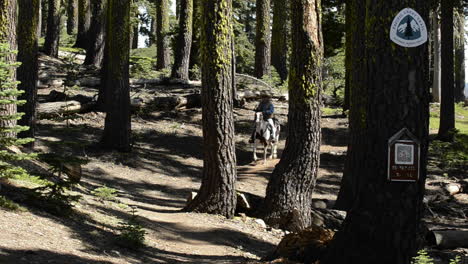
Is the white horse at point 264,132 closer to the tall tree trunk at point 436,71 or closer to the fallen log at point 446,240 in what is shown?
the fallen log at point 446,240

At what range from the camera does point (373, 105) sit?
5922 mm

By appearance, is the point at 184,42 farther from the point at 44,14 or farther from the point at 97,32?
the point at 44,14

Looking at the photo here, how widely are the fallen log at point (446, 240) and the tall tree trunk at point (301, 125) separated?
8.62ft

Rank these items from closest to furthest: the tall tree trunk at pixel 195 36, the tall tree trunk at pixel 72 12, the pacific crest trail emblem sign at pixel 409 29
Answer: the pacific crest trail emblem sign at pixel 409 29 < the tall tree trunk at pixel 195 36 < the tall tree trunk at pixel 72 12

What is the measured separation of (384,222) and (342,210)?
6.62 m

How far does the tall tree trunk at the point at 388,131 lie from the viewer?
18.9 feet

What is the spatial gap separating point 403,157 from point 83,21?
30.0m

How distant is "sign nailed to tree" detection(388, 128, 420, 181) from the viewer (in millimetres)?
5754

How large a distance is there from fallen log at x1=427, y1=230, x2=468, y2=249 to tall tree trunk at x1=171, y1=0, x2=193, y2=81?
18.7 meters

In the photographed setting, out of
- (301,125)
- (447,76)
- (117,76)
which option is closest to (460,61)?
(447,76)

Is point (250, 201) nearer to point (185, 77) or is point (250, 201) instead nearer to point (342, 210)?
point (342, 210)

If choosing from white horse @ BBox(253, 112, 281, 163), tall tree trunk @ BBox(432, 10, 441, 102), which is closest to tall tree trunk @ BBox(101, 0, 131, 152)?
white horse @ BBox(253, 112, 281, 163)

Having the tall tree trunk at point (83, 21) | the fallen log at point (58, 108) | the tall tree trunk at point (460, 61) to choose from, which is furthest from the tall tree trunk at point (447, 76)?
the tall tree trunk at point (83, 21)

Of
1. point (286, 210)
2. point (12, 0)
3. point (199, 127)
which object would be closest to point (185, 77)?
point (199, 127)
